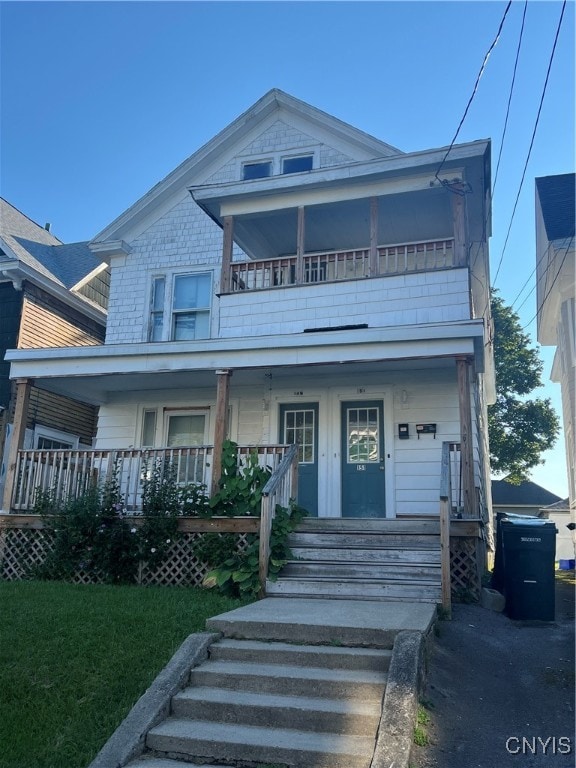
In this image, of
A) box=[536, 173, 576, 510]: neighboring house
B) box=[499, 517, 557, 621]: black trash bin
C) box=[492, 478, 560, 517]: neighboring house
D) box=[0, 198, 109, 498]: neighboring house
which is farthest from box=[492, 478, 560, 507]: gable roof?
box=[499, 517, 557, 621]: black trash bin

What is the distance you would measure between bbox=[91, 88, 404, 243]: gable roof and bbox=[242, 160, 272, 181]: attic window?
0.63 meters

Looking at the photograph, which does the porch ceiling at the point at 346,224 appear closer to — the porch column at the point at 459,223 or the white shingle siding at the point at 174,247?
the porch column at the point at 459,223

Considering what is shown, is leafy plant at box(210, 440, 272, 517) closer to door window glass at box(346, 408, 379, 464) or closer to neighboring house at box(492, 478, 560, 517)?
door window glass at box(346, 408, 379, 464)

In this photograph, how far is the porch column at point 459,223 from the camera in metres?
10.4

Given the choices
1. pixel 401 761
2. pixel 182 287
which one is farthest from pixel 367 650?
pixel 182 287

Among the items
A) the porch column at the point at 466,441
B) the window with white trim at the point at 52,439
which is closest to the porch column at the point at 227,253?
the porch column at the point at 466,441

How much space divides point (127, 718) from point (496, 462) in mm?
24963

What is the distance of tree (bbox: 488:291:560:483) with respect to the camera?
2744 centimetres

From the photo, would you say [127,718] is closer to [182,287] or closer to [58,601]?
[58,601]

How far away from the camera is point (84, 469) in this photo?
34.1ft

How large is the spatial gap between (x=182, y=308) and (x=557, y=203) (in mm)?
7435

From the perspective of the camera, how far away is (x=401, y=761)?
382 centimetres

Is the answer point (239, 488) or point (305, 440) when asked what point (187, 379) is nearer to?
point (305, 440)

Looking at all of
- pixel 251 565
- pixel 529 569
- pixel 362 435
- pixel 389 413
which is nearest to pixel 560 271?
pixel 389 413
